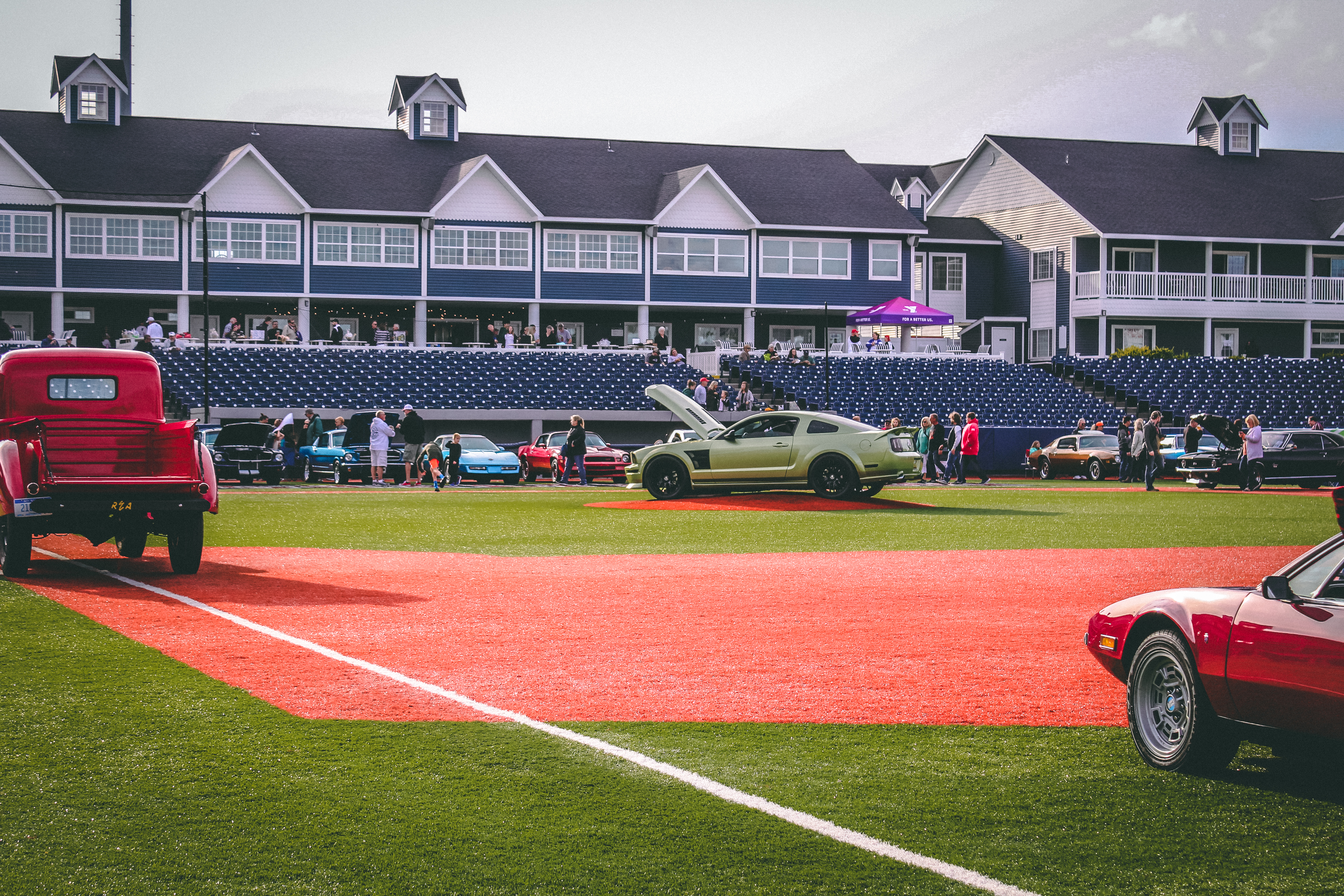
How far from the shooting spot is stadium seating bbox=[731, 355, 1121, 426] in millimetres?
43406

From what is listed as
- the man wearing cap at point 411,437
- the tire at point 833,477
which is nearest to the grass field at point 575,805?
the tire at point 833,477

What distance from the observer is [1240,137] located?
5966 centimetres

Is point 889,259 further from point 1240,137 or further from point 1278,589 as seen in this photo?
point 1278,589

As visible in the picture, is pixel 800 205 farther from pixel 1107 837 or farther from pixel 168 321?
pixel 1107 837

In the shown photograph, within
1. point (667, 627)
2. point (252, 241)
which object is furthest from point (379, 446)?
point (667, 627)

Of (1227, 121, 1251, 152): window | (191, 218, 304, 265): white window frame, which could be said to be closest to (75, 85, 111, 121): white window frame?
(191, 218, 304, 265): white window frame

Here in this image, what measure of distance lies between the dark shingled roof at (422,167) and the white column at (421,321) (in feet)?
10.3

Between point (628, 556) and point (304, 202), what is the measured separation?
114ft

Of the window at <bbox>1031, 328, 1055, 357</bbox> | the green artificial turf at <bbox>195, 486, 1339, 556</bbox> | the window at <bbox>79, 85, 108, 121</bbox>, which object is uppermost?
the window at <bbox>79, 85, 108, 121</bbox>

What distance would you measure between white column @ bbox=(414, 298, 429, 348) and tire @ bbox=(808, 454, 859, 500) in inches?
1007

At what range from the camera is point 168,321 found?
158 ft

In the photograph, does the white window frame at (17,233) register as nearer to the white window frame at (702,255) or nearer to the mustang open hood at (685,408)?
the white window frame at (702,255)

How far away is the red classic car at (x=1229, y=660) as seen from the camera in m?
5.62

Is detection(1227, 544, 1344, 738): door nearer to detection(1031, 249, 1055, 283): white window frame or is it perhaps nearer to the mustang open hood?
the mustang open hood
